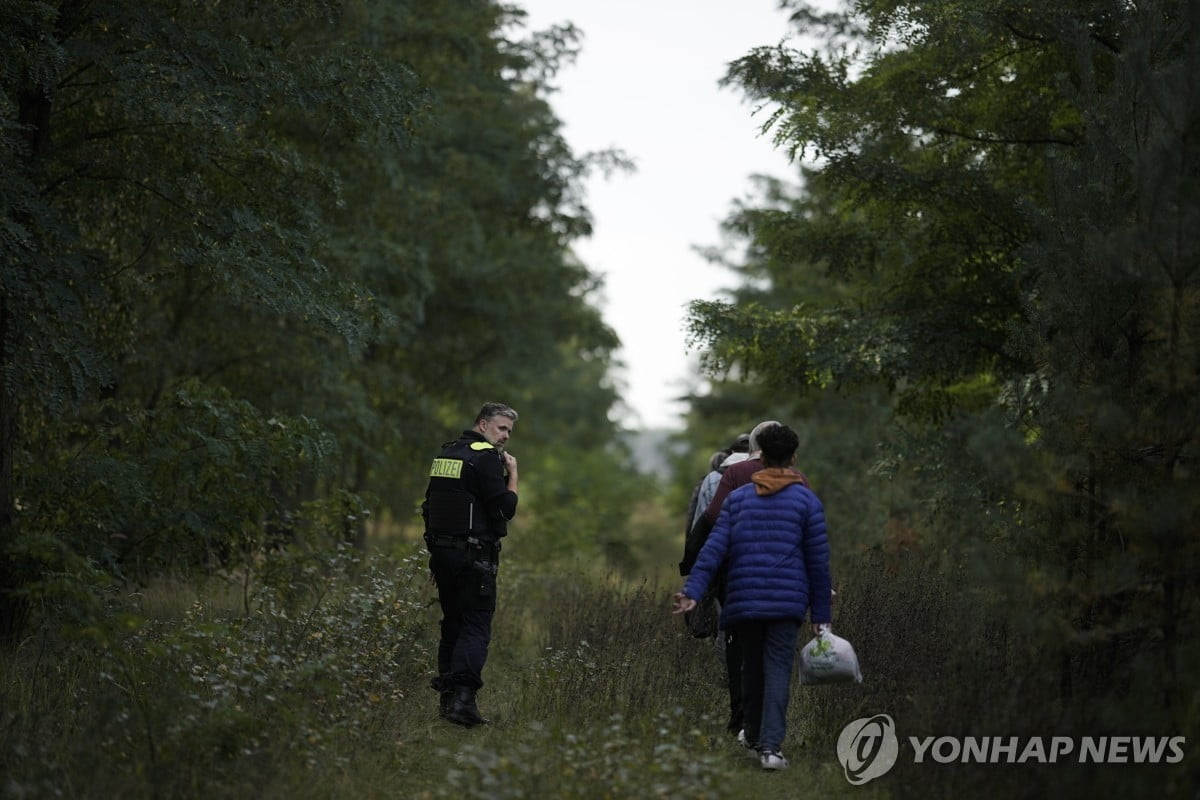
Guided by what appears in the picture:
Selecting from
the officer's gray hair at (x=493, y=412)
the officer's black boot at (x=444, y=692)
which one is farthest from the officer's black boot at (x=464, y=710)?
the officer's gray hair at (x=493, y=412)

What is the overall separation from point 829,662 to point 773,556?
66 centimetres

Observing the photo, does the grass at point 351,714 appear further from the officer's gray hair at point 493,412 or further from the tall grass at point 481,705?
the officer's gray hair at point 493,412

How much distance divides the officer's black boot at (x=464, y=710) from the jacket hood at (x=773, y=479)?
2504 millimetres

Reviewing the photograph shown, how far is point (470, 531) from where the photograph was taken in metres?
8.03

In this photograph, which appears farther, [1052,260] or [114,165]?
[114,165]

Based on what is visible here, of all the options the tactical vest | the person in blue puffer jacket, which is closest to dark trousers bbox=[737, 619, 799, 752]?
the person in blue puffer jacket

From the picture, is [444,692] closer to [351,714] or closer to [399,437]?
[351,714]

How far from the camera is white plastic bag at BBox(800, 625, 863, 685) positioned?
6.57m

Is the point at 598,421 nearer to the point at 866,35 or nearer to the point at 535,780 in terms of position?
the point at 866,35

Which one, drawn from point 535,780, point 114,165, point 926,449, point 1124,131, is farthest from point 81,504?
point 1124,131

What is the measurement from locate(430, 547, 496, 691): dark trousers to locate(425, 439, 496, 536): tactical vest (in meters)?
0.15

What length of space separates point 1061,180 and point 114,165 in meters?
7.17

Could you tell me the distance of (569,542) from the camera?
24.1 m
